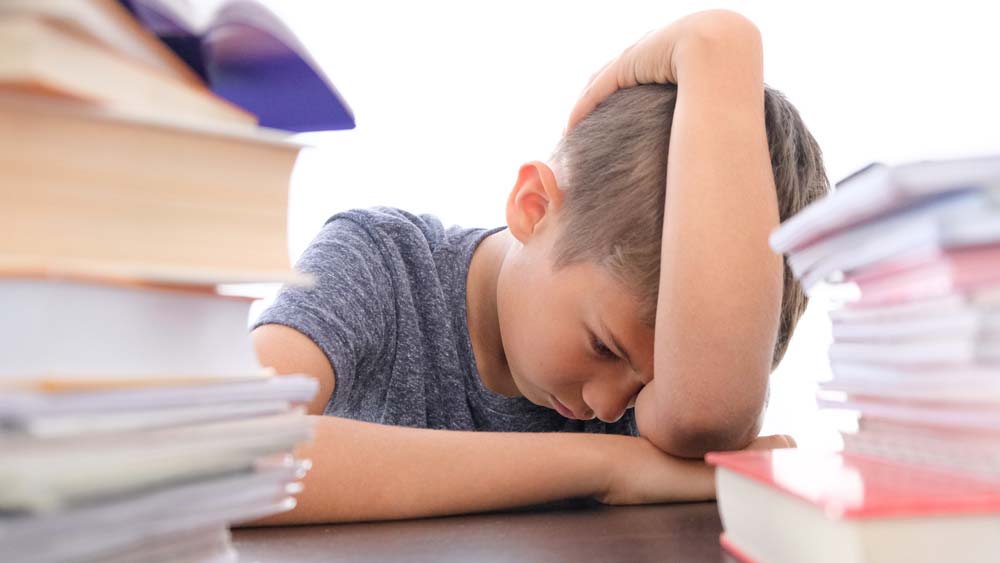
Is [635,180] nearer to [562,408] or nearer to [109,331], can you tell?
[562,408]

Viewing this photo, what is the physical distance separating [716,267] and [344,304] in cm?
43

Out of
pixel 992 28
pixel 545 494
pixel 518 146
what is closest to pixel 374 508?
pixel 545 494

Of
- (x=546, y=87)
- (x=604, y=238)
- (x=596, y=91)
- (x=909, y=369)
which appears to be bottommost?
(x=909, y=369)

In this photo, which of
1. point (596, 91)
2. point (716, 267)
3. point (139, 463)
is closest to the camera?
point (139, 463)

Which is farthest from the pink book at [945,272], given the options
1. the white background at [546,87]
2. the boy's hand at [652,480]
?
the white background at [546,87]

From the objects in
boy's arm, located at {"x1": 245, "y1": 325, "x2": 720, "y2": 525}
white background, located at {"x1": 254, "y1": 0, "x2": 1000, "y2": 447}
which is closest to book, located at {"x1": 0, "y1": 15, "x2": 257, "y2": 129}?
boy's arm, located at {"x1": 245, "y1": 325, "x2": 720, "y2": 525}

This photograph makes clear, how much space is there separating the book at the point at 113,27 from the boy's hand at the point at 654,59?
664 mm

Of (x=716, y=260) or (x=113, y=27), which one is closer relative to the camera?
(x=113, y=27)

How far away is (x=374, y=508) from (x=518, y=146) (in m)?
1.60

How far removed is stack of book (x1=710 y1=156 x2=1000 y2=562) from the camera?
337mm

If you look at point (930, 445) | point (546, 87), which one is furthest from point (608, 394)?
point (546, 87)

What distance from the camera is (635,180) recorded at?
100 centimetres

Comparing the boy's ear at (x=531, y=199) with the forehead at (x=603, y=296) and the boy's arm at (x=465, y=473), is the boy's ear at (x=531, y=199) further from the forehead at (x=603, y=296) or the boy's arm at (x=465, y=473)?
the boy's arm at (x=465, y=473)

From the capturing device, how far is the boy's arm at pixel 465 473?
68 centimetres
